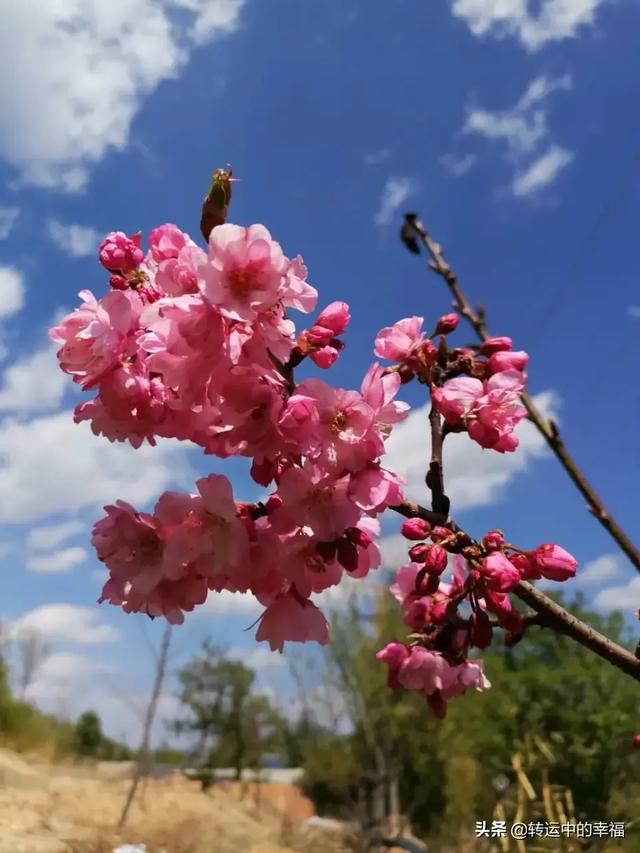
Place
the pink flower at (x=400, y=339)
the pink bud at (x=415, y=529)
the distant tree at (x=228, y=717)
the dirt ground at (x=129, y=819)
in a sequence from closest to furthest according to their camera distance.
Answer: the pink bud at (x=415, y=529), the pink flower at (x=400, y=339), the dirt ground at (x=129, y=819), the distant tree at (x=228, y=717)

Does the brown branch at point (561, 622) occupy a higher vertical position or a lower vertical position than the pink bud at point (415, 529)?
lower

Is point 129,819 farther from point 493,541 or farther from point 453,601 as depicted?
point 493,541

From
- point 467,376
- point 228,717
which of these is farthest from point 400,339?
point 228,717

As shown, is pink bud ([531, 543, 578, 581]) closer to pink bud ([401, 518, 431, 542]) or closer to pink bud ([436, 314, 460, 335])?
pink bud ([401, 518, 431, 542])

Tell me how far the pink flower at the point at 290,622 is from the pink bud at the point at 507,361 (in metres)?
0.36

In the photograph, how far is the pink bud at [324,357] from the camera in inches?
30.9

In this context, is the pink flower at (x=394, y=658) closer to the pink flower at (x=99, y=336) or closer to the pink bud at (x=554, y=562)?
the pink bud at (x=554, y=562)

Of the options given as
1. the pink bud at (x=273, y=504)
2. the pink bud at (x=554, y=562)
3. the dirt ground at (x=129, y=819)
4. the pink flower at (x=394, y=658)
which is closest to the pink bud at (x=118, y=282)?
the pink bud at (x=273, y=504)

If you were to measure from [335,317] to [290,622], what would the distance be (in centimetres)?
34

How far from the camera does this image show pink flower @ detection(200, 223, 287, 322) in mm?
677

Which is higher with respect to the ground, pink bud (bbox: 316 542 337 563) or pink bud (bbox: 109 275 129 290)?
pink bud (bbox: 109 275 129 290)

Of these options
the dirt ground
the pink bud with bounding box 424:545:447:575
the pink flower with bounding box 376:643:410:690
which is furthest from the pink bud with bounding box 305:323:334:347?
the dirt ground

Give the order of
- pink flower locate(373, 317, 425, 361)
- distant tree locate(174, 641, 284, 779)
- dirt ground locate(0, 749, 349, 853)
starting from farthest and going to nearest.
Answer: distant tree locate(174, 641, 284, 779), dirt ground locate(0, 749, 349, 853), pink flower locate(373, 317, 425, 361)

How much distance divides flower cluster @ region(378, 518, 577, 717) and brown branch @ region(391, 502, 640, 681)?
1 centimetres
